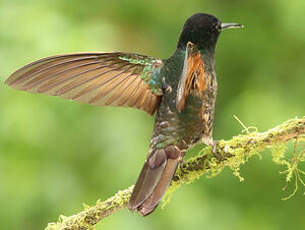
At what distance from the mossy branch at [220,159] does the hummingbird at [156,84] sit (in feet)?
0.25

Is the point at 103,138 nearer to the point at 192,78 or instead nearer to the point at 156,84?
the point at 156,84

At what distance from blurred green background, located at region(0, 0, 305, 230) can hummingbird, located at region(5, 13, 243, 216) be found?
1.04 meters

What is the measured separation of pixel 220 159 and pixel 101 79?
915mm

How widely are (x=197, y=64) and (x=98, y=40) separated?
1808mm

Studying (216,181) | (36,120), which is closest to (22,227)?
(36,120)

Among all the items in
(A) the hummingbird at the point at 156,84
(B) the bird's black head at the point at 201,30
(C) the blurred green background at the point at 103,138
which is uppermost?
(B) the bird's black head at the point at 201,30

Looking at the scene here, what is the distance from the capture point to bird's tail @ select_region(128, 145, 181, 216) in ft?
9.68

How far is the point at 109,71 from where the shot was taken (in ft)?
11.8

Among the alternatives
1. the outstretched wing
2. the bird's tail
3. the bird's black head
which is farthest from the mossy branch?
the bird's black head

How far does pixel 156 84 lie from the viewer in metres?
3.63

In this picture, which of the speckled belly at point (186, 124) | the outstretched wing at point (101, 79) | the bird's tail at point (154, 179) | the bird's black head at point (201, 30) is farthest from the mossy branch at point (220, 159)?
the bird's black head at point (201, 30)

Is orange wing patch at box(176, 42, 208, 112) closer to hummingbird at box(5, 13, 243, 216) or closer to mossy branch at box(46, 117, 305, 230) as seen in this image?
hummingbird at box(5, 13, 243, 216)

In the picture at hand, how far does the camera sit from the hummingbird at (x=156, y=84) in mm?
3279

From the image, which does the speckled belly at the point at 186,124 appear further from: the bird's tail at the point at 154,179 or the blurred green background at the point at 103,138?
the blurred green background at the point at 103,138
